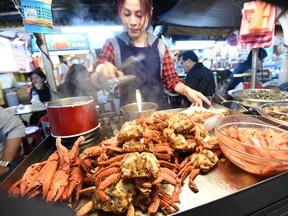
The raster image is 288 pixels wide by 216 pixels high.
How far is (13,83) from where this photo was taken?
27.9 ft

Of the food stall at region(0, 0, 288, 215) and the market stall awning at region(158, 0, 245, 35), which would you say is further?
the market stall awning at region(158, 0, 245, 35)

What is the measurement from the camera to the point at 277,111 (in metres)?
1.74

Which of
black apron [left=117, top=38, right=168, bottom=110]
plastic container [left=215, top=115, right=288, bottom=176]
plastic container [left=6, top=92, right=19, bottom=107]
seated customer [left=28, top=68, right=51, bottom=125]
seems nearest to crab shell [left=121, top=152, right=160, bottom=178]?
plastic container [left=215, top=115, right=288, bottom=176]

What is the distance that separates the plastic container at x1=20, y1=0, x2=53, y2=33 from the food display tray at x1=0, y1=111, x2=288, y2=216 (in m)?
0.94

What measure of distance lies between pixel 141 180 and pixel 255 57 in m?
3.16

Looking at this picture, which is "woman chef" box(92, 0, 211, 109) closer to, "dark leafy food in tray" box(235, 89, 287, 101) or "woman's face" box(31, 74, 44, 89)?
"dark leafy food in tray" box(235, 89, 287, 101)

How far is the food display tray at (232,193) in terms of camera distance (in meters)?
0.73

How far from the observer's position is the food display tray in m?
0.73

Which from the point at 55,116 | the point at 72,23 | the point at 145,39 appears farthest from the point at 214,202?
the point at 72,23

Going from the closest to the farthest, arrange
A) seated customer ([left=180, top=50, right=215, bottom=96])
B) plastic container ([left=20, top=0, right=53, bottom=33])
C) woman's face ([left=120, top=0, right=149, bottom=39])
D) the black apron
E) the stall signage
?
1. plastic container ([left=20, top=0, right=53, bottom=33])
2. woman's face ([left=120, top=0, right=149, bottom=39])
3. the black apron
4. seated customer ([left=180, top=50, right=215, bottom=96])
5. the stall signage

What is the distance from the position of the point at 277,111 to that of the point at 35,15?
92.0 inches

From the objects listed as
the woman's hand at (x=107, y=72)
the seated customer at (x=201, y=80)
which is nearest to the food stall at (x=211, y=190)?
the woman's hand at (x=107, y=72)

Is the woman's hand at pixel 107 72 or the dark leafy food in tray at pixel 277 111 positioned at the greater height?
the woman's hand at pixel 107 72

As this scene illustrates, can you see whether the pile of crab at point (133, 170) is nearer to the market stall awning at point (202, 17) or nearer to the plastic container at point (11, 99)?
the market stall awning at point (202, 17)
